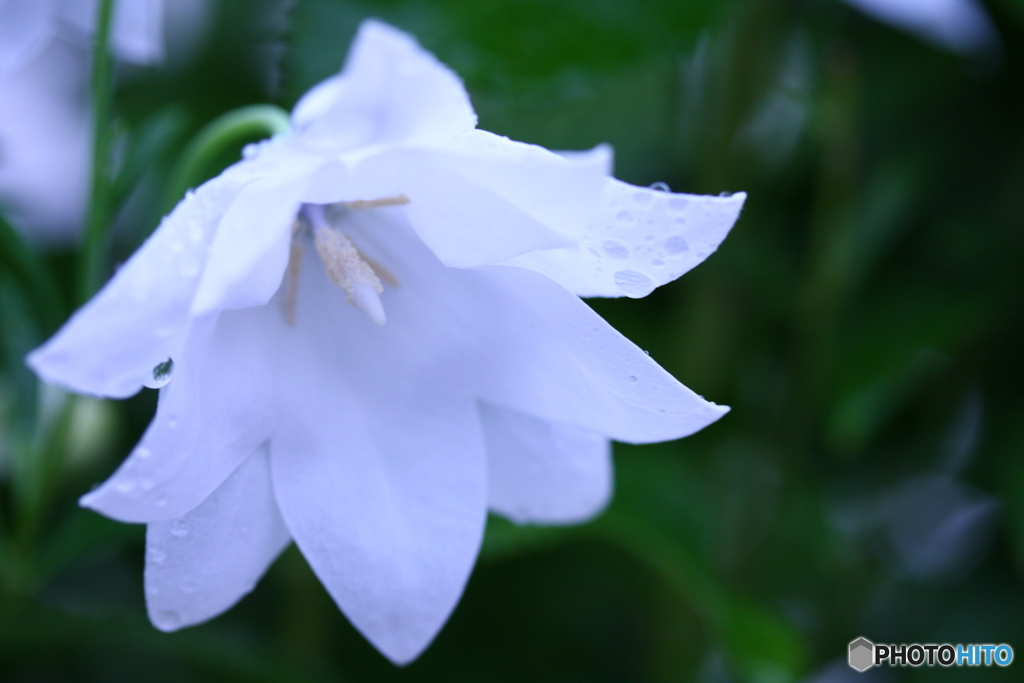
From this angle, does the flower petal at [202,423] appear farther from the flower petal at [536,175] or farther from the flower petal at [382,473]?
the flower petal at [536,175]

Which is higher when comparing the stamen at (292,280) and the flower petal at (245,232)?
the flower petal at (245,232)

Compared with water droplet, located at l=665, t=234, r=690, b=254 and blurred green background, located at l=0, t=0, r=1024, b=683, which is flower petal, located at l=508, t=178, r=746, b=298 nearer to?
water droplet, located at l=665, t=234, r=690, b=254

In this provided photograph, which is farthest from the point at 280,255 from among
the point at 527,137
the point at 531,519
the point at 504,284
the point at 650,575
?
the point at 650,575

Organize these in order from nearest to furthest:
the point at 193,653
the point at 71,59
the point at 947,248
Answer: the point at 193,653 < the point at 947,248 < the point at 71,59

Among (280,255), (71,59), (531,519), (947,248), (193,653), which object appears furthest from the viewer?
(71,59)

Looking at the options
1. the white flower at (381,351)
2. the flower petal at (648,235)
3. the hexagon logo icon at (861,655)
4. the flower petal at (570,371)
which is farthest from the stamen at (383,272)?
the hexagon logo icon at (861,655)

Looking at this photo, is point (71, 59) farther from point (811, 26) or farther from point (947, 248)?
point (947, 248)

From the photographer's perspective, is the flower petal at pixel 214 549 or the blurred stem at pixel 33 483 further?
the blurred stem at pixel 33 483
